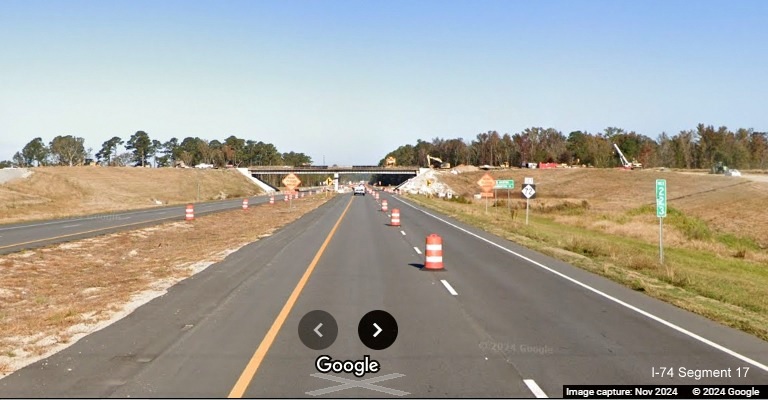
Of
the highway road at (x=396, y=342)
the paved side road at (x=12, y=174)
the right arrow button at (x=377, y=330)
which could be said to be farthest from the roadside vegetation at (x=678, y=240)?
the paved side road at (x=12, y=174)

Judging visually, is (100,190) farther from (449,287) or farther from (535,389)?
(535,389)

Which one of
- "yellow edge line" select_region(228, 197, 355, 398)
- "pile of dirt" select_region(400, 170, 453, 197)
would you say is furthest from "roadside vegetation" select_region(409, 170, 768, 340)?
"pile of dirt" select_region(400, 170, 453, 197)

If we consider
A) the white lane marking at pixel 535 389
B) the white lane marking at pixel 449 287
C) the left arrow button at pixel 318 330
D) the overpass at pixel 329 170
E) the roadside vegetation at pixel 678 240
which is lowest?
Result: the roadside vegetation at pixel 678 240

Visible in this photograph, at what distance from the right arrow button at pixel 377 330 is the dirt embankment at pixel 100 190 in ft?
136

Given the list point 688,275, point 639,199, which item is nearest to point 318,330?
point 688,275

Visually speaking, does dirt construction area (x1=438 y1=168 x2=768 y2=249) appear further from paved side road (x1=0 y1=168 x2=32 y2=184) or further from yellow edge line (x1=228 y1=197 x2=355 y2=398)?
paved side road (x1=0 y1=168 x2=32 y2=184)

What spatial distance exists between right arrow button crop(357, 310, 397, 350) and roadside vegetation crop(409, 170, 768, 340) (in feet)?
19.4

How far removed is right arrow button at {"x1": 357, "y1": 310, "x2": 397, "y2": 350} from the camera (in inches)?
356

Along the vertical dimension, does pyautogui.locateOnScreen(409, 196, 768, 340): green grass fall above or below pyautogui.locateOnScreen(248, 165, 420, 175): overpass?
below

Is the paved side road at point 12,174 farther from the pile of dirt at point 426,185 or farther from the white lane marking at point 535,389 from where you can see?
the white lane marking at point 535,389

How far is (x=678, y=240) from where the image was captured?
3800cm

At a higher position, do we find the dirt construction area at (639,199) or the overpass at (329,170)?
the overpass at (329,170)

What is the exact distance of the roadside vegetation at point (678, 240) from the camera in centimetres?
1451

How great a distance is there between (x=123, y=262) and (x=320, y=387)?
15.2 meters
